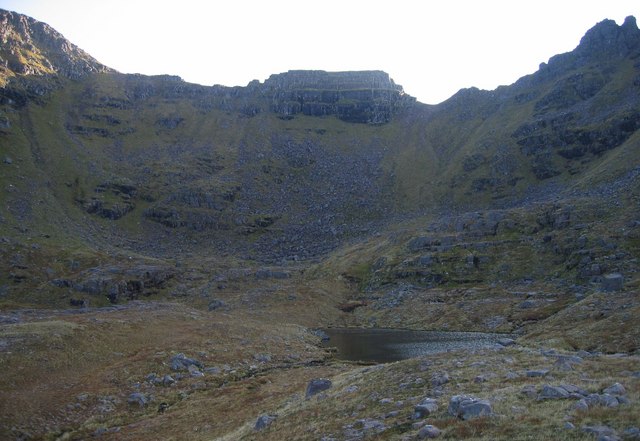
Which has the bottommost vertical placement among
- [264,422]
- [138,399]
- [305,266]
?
[305,266]

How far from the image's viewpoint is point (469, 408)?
22.2 metres

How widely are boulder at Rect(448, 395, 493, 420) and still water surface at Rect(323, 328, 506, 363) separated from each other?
41323mm

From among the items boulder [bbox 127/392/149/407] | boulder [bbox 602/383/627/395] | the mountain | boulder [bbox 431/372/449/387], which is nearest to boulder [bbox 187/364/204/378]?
the mountain

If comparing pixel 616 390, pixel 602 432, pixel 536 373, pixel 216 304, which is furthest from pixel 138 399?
pixel 216 304

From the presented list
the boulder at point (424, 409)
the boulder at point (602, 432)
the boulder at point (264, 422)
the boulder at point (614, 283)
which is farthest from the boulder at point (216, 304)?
the boulder at point (602, 432)

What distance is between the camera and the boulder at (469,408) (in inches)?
857

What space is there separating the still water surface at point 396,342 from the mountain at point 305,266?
476cm

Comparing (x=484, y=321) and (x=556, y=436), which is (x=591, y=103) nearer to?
(x=484, y=321)

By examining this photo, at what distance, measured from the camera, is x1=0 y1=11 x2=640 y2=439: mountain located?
48.3 meters

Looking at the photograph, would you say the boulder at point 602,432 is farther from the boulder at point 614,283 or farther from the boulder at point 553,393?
the boulder at point 614,283

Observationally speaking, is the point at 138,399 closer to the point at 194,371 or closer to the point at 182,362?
the point at 194,371

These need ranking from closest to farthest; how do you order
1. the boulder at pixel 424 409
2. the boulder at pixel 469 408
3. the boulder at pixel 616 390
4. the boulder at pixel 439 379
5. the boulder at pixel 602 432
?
the boulder at pixel 602 432, the boulder at pixel 469 408, the boulder at pixel 616 390, the boulder at pixel 424 409, the boulder at pixel 439 379

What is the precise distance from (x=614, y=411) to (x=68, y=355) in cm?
5624

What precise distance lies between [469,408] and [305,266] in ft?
403
